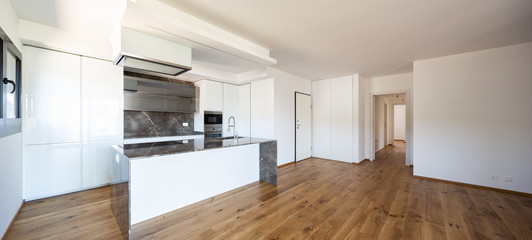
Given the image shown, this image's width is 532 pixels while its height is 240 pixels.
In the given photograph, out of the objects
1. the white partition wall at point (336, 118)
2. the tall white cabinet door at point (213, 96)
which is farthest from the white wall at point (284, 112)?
the tall white cabinet door at point (213, 96)

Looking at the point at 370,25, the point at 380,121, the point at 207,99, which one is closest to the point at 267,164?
the point at 207,99

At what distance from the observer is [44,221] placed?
2166 mm

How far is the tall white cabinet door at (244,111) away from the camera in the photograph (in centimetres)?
501

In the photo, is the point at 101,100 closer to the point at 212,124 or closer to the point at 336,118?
the point at 212,124

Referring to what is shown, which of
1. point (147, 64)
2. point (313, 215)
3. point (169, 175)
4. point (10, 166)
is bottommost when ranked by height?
point (313, 215)

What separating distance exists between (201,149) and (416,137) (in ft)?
13.9

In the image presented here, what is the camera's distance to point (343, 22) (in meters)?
2.40

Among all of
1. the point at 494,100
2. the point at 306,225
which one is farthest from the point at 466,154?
the point at 306,225

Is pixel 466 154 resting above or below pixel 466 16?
below

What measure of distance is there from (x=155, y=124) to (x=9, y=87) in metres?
2.30

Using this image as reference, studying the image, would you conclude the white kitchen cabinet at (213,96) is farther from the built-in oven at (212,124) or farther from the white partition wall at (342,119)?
the white partition wall at (342,119)

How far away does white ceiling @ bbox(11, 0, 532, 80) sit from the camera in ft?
6.75

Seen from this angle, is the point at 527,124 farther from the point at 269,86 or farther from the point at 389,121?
the point at 389,121

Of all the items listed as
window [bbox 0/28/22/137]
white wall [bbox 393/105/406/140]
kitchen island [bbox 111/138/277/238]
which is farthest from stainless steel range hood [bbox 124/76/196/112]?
white wall [bbox 393/105/406/140]
